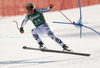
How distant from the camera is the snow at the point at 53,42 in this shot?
206 inches

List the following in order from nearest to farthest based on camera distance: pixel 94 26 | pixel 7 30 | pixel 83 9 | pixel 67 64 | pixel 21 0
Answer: pixel 67 64 < pixel 94 26 < pixel 7 30 < pixel 83 9 < pixel 21 0

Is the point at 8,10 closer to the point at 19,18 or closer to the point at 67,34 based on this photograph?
the point at 19,18

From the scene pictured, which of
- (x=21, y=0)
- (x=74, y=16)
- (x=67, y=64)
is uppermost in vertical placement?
(x=21, y=0)

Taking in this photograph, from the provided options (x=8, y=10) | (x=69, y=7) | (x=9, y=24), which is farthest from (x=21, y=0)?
(x=69, y=7)

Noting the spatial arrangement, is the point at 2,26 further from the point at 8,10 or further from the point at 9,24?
the point at 8,10

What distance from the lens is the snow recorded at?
524cm

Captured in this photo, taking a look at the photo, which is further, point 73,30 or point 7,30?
point 7,30

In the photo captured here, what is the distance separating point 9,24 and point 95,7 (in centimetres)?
764

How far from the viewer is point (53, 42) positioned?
9.69 metres

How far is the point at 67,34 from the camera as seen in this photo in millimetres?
12023

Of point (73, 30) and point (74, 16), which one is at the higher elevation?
point (74, 16)

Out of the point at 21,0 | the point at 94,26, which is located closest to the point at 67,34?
the point at 94,26

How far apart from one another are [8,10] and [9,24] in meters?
2.50

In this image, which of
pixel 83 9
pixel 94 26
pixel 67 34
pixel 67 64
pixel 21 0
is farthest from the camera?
pixel 21 0
